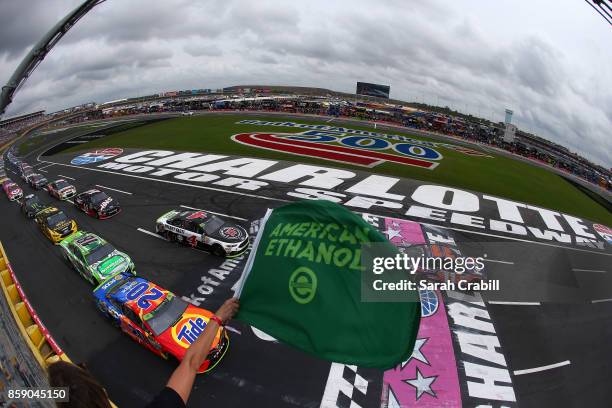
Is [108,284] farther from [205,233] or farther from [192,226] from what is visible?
[192,226]

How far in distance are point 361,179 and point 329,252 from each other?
915 inches

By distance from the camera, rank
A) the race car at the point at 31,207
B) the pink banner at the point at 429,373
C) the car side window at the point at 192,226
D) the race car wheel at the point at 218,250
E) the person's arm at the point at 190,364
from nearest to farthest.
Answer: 1. the person's arm at the point at 190,364
2. the pink banner at the point at 429,373
3. the race car wheel at the point at 218,250
4. the car side window at the point at 192,226
5. the race car at the point at 31,207

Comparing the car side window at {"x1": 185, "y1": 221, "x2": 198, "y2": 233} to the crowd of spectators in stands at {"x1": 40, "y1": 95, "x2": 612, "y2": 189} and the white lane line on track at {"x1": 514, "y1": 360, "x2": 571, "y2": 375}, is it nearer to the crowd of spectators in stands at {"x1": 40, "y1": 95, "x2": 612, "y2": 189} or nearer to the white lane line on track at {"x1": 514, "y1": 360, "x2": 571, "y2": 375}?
the white lane line on track at {"x1": 514, "y1": 360, "x2": 571, "y2": 375}

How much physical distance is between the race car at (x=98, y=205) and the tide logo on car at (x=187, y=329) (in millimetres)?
13065

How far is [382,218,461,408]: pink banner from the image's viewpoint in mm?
8359

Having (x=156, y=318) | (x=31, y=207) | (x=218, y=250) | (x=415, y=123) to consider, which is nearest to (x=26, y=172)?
(x=31, y=207)

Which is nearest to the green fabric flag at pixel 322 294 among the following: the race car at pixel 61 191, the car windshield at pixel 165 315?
the car windshield at pixel 165 315

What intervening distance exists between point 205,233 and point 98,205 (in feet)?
30.3

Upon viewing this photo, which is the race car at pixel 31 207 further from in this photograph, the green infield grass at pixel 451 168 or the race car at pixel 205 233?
the green infield grass at pixel 451 168

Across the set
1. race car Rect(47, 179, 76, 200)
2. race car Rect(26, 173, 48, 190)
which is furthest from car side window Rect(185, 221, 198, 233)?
race car Rect(26, 173, 48, 190)

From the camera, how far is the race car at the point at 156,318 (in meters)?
9.17

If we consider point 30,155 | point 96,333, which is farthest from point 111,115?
point 96,333

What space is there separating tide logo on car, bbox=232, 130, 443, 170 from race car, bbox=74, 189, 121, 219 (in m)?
19.2

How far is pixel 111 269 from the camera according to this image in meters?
12.7
